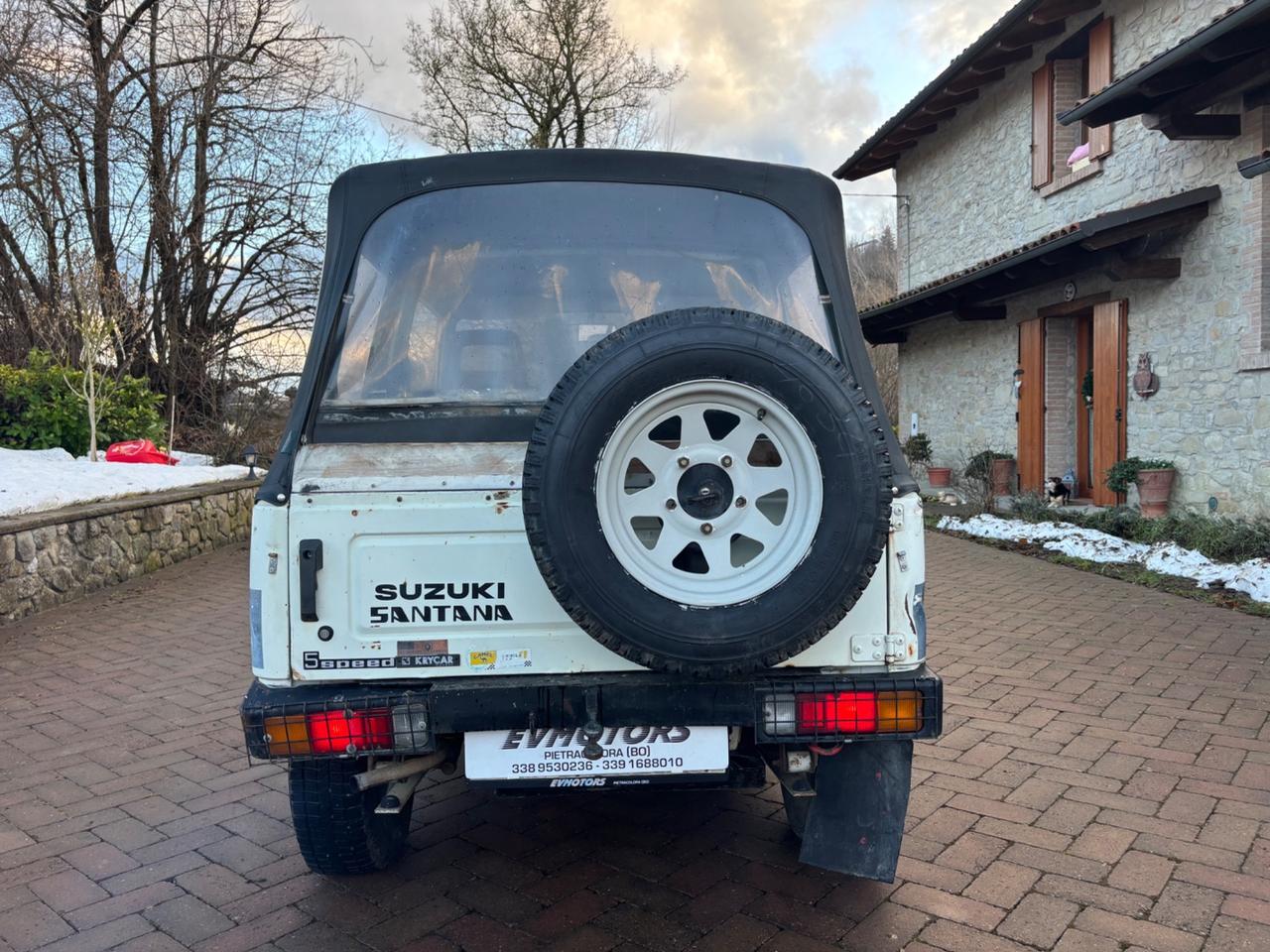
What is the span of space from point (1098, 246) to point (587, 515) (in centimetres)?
875

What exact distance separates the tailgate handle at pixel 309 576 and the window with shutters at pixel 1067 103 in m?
11.3

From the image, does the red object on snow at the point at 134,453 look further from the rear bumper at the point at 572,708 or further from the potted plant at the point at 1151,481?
the potted plant at the point at 1151,481

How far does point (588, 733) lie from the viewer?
2.40 metres

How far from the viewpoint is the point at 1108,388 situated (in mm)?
10680

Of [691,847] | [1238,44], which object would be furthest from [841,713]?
[1238,44]

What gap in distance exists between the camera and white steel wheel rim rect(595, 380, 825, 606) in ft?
7.10

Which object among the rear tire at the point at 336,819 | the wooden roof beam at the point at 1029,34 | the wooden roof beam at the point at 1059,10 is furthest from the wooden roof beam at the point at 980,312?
the rear tire at the point at 336,819

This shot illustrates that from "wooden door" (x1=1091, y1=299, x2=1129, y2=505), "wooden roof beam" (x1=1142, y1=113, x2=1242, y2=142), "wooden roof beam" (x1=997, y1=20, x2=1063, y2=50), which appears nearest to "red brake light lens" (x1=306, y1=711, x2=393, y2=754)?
"wooden roof beam" (x1=1142, y1=113, x2=1242, y2=142)

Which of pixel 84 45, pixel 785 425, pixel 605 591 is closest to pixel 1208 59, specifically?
pixel 785 425

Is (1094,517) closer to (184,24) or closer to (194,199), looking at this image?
(194,199)

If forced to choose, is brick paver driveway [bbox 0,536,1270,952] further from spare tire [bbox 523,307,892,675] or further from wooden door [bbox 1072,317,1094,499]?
wooden door [bbox 1072,317,1094,499]

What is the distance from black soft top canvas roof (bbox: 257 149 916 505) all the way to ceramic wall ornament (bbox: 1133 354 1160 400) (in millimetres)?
8417

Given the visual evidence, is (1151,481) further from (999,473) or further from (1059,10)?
(1059,10)

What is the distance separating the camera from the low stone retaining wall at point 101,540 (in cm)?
693
